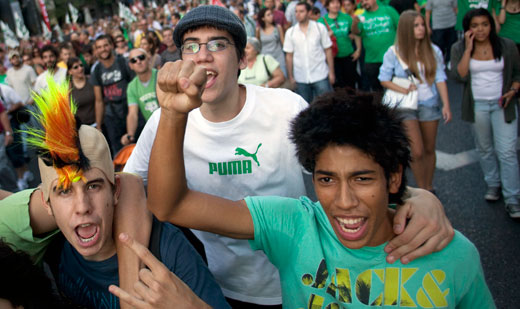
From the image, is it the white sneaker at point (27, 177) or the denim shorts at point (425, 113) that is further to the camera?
the white sneaker at point (27, 177)

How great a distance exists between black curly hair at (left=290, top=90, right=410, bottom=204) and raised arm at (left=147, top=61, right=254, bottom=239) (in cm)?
38

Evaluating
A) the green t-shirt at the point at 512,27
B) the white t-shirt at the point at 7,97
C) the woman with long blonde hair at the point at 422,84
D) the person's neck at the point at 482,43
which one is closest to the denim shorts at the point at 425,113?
the woman with long blonde hair at the point at 422,84

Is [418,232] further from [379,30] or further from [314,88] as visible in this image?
[379,30]

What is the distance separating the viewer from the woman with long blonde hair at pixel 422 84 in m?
4.51

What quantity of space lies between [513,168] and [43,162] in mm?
4029

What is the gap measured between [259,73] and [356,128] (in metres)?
4.39

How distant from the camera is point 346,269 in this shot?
1663 millimetres

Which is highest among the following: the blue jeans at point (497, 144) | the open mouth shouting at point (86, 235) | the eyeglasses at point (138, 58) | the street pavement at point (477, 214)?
the eyeglasses at point (138, 58)

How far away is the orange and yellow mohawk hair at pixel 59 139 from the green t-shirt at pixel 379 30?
20.3 ft

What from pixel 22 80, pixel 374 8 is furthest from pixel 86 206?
pixel 22 80

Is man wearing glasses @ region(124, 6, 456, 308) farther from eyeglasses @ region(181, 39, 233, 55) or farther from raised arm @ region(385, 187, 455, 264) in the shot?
raised arm @ region(385, 187, 455, 264)

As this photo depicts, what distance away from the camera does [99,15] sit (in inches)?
1978

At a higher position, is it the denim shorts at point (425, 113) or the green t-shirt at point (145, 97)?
the green t-shirt at point (145, 97)

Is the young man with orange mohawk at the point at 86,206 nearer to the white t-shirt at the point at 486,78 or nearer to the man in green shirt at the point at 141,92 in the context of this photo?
the white t-shirt at the point at 486,78
